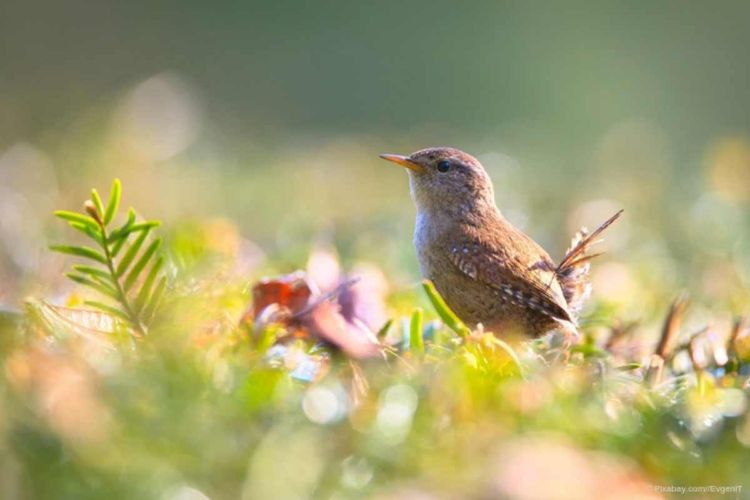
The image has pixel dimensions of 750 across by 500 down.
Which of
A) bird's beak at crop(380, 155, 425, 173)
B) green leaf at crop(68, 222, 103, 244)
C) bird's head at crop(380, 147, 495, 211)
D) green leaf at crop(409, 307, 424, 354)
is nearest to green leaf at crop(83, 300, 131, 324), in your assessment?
green leaf at crop(68, 222, 103, 244)

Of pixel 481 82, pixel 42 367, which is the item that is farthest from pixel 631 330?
pixel 481 82

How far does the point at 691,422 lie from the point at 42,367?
846 mm

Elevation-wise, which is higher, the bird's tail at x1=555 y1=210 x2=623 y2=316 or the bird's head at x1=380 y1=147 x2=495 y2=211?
the bird's head at x1=380 y1=147 x2=495 y2=211

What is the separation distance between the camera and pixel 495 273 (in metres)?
3.82

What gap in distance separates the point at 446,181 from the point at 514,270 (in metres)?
0.87

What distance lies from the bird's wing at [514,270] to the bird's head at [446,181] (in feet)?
1.42

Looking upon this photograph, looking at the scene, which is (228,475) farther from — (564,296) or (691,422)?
(564,296)

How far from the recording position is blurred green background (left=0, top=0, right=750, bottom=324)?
431cm

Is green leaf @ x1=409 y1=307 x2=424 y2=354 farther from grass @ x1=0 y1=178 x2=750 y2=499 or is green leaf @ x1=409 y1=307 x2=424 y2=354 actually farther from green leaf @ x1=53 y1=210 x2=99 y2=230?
green leaf @ x1=53 y1=210 x2=99 y2=230

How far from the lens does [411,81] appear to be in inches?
455

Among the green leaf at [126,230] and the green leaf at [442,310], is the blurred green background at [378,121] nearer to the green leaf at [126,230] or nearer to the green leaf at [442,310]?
the green leaf at [126,230]

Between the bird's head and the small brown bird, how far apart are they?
0.05 meters

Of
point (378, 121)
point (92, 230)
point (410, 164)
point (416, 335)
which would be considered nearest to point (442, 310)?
point (416, 335)

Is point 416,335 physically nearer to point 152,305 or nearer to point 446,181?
point 152,305
